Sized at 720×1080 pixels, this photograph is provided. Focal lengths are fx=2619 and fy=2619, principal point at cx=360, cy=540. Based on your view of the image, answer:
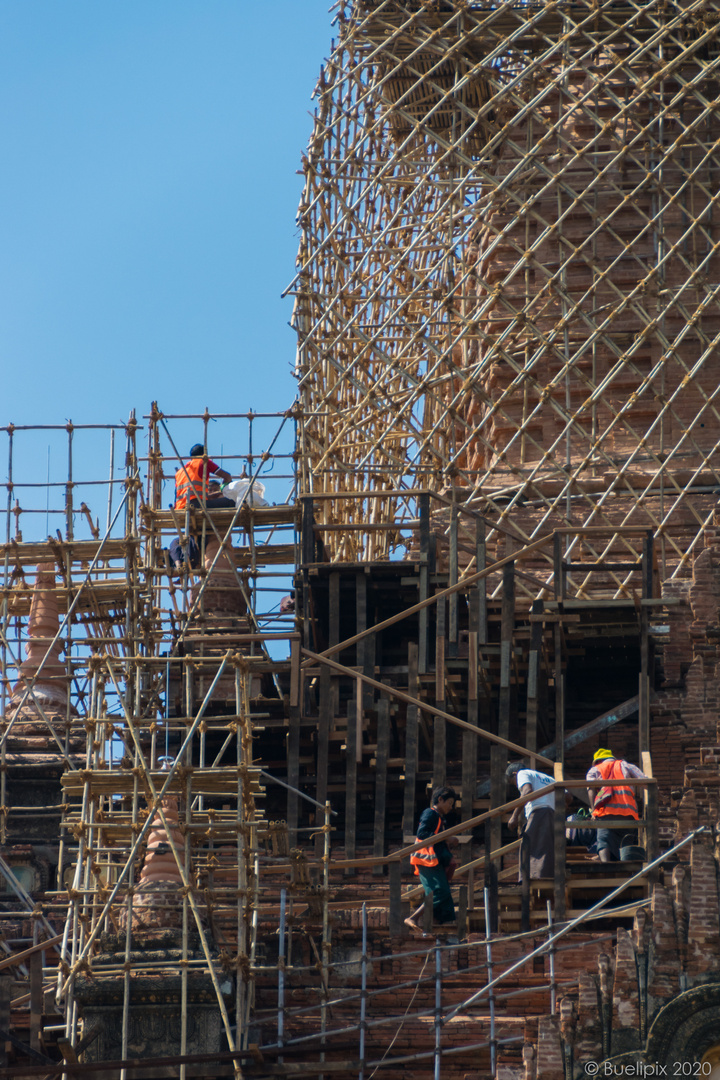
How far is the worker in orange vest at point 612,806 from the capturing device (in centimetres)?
2606

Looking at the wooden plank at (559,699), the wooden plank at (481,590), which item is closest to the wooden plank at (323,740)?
the wooden plank at (481,590)

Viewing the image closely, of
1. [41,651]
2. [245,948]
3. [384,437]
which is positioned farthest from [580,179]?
[245,948]

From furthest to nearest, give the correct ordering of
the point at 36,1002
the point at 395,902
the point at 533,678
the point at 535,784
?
the point at 533,678
the point at 535,784
the point at 395,902
the point at 36,1002

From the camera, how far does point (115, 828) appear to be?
2441 centimetres

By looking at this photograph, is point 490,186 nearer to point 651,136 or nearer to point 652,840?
point 651,136

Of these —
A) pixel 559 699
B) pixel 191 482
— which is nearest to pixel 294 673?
pixel 559 699

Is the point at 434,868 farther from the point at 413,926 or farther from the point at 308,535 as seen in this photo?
the point at 308,535

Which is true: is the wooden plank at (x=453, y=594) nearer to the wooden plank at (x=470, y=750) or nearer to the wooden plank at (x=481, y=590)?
the wooden plank at (x=481, y=590)

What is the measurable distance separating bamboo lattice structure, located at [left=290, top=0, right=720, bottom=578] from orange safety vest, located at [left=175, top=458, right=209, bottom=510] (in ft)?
4.65

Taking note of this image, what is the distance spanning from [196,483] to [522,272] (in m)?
5.60

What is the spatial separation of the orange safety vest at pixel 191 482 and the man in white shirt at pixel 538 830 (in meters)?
8.43

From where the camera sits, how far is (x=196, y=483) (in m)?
33.5

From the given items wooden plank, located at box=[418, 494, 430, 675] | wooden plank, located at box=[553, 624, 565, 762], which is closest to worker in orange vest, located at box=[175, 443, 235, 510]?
wooden plank, located at box=[418, 494, 430, 675]

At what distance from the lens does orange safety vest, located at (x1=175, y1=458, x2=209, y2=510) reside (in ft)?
109
